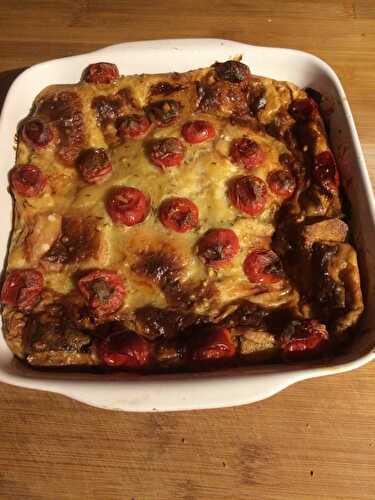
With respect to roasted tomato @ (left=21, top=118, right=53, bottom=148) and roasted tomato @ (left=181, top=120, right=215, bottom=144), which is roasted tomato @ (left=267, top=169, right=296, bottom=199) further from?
roasted tomato @ (left=21, top=118, right=53, bottom=148)

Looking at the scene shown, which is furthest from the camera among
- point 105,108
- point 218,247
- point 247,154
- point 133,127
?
point 105,108

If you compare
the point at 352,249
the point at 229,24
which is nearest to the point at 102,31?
the point at 229,24

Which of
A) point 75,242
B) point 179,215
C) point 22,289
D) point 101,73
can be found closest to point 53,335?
point 22,289

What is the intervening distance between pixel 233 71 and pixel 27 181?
60.5 inches

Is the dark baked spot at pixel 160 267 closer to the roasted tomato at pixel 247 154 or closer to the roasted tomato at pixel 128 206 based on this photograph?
the roasted tomato at pixel 128 206

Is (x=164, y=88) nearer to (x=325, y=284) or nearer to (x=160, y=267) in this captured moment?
(x=160, y=267)

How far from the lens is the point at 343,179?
116 inches

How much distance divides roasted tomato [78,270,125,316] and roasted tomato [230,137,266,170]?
1041 mm

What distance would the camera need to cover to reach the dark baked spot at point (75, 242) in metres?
2.80

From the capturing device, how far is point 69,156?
308cm

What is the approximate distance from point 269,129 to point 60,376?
2053mm

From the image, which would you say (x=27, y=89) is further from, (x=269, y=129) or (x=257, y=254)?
(x=257, y=254)

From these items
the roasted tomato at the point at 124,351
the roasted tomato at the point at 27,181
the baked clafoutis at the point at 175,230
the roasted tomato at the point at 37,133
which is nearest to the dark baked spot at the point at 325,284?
the baked clafoutis at the point at 175,230

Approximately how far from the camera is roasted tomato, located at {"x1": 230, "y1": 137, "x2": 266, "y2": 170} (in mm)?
2934
